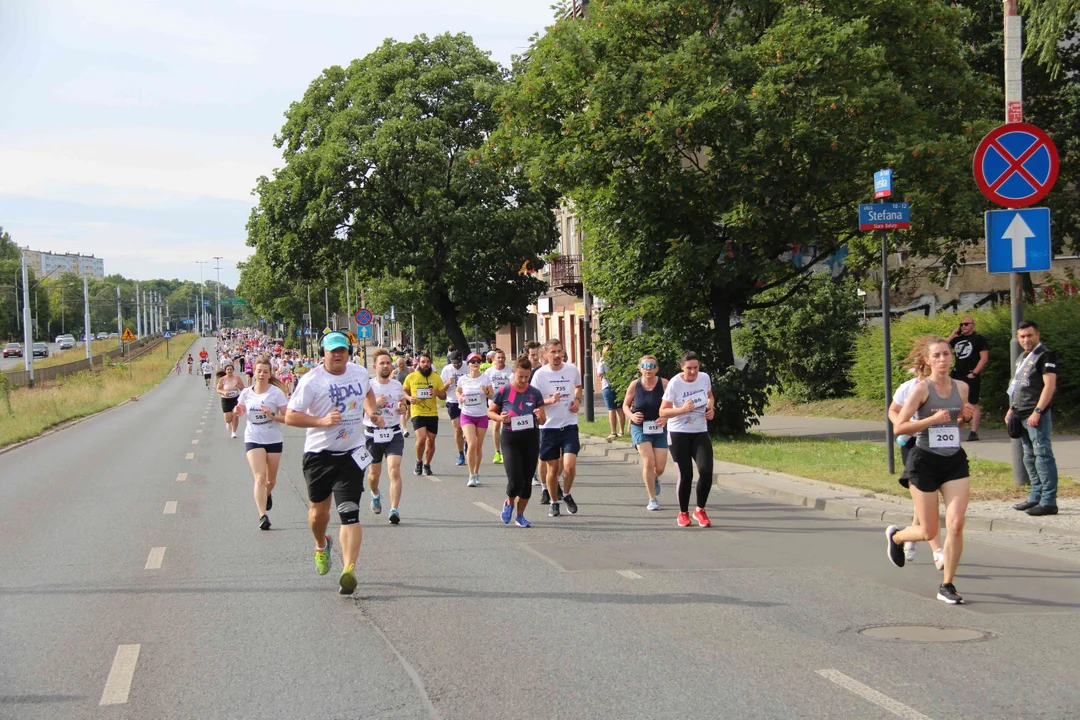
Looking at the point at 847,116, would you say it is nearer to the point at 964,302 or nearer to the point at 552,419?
the point at 552,419

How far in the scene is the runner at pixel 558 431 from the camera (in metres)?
12.2

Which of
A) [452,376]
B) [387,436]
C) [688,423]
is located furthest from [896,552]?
[452,376]

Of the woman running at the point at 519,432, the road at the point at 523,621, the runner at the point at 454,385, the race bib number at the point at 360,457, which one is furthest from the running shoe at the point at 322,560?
the runner at the point at 454,385

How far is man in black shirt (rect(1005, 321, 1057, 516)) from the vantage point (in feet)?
34.4

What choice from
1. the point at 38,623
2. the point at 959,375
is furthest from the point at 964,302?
the point at 38,623

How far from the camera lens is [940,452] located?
751 cm

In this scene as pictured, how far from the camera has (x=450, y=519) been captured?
1203cm

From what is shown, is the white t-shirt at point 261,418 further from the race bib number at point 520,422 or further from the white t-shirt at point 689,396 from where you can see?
the white t-shirt at point 689,396

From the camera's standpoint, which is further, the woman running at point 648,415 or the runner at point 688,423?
the woman running at point 648,415

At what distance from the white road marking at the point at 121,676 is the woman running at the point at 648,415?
628cm

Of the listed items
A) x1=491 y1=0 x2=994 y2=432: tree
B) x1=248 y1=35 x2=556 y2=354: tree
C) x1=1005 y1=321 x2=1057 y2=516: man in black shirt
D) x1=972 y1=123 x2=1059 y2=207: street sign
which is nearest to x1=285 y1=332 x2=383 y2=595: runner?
x1=1005 y1=321 x2=1057 y2=516: man in black shirt

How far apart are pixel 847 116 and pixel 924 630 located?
1269 centimetres

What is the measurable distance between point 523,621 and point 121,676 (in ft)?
7.69

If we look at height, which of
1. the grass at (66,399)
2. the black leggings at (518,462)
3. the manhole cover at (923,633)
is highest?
the black leggings at (518,462)
